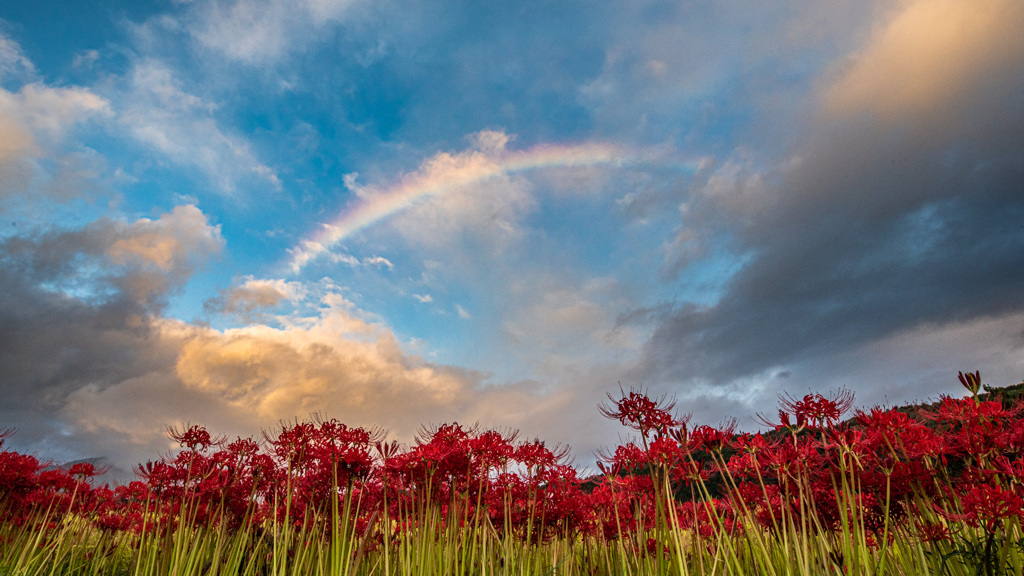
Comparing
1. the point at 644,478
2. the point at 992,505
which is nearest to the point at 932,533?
the point at 992,505

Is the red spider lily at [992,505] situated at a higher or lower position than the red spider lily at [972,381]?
lower

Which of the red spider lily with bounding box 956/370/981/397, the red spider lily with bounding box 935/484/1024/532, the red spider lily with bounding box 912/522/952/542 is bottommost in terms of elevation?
the red spider lily with bounding box 912/522/952/542

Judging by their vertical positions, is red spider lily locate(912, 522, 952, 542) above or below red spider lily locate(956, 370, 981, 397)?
below

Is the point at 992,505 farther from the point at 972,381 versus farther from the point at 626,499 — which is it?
the point at 626,499

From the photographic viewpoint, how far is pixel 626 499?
8172 millimetres

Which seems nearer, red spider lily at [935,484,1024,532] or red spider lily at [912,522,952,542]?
red spider lily at [935,484,1024,532]

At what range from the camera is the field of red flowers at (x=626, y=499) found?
18.7 feet

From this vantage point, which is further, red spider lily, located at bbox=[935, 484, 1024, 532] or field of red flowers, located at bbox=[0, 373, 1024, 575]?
field of red flowers, located at bbox=[0, 373, 1024, 575]

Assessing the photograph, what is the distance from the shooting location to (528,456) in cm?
766

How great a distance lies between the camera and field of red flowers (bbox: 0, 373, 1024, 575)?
5.69 metres

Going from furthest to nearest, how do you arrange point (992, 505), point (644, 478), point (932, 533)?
point (644, 478) < point (932, 533) < point (992, 505)

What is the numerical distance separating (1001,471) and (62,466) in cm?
1656

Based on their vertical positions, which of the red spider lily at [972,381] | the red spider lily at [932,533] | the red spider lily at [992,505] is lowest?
the red spider lily at [932,533]

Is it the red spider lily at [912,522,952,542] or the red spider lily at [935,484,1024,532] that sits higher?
the red spider lily at [935,484,1024,532]
